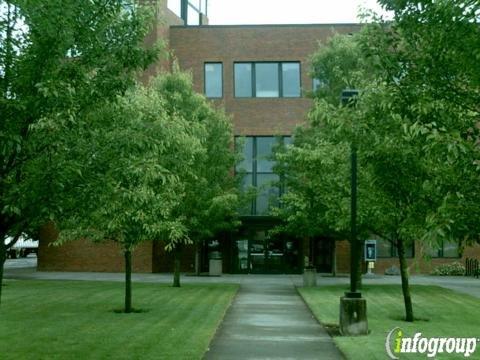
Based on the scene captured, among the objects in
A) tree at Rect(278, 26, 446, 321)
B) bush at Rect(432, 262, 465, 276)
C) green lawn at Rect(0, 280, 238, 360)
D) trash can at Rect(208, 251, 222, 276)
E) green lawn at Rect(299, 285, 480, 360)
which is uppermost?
tree at Rect(278, 26, 446, 321)

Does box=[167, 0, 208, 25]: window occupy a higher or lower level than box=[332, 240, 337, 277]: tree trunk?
higher

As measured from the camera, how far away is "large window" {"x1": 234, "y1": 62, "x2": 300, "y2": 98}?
132 feet

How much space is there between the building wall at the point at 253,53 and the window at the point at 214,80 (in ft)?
0.91

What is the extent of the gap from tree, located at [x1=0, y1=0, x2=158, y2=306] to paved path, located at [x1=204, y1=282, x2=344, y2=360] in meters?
4.46

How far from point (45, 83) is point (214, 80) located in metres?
33.0

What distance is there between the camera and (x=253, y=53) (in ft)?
132

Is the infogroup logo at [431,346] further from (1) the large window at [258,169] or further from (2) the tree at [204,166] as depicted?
(1) the large window at [258,169]

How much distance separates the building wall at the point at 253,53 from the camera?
130 feet

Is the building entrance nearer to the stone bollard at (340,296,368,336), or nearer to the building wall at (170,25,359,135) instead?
the building wall at (170,25,359,135)

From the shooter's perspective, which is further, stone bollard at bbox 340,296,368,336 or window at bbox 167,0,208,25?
window at bbox 167,0,208,25

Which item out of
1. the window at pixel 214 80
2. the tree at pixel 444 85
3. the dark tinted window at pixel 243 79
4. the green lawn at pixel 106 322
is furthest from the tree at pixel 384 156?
the window at pixel 214 80

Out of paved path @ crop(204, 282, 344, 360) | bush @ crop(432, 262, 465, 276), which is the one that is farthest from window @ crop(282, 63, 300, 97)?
paved path @ crop(204, 282, 344, 360)

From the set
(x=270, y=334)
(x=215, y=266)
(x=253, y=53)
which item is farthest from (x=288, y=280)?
(x=270, y=334)

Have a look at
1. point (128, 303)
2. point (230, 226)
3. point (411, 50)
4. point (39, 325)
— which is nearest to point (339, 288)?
point (230, 226)
